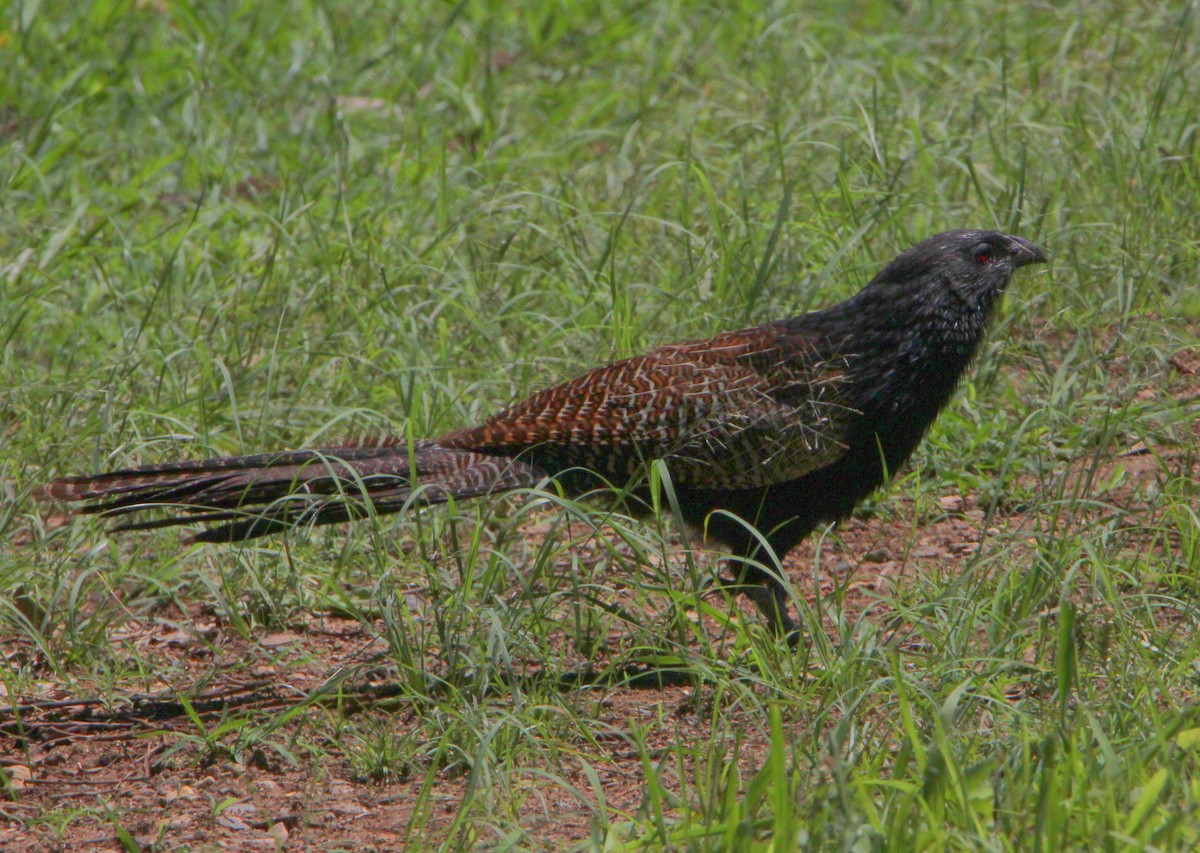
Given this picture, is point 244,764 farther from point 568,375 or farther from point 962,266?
point 962,266

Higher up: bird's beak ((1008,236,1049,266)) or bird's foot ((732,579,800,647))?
bird's beak ((1008,236,1049,266))

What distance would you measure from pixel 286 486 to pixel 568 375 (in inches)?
49.7

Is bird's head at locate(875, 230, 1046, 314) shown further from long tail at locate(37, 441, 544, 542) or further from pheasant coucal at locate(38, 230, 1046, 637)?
long tail at locate(37, 441, 544, 542)

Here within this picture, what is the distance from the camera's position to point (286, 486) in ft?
13.1

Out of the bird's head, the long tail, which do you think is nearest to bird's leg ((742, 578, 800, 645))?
the long tail

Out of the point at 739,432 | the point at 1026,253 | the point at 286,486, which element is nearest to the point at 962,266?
the point at 1026,253

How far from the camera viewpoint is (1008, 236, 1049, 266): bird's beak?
446cm

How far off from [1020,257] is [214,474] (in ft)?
7.78

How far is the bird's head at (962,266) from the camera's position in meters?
4.29

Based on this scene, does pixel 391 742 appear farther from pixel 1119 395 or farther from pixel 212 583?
pixel 1119 395

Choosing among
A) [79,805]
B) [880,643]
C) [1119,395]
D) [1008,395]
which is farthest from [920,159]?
[79,805]

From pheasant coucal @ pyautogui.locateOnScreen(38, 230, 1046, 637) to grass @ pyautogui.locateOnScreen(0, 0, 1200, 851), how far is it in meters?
0.22

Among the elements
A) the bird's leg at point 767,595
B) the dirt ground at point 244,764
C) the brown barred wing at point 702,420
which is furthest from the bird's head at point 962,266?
the bird's leg at point 767,595

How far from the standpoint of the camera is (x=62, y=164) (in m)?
6.83
